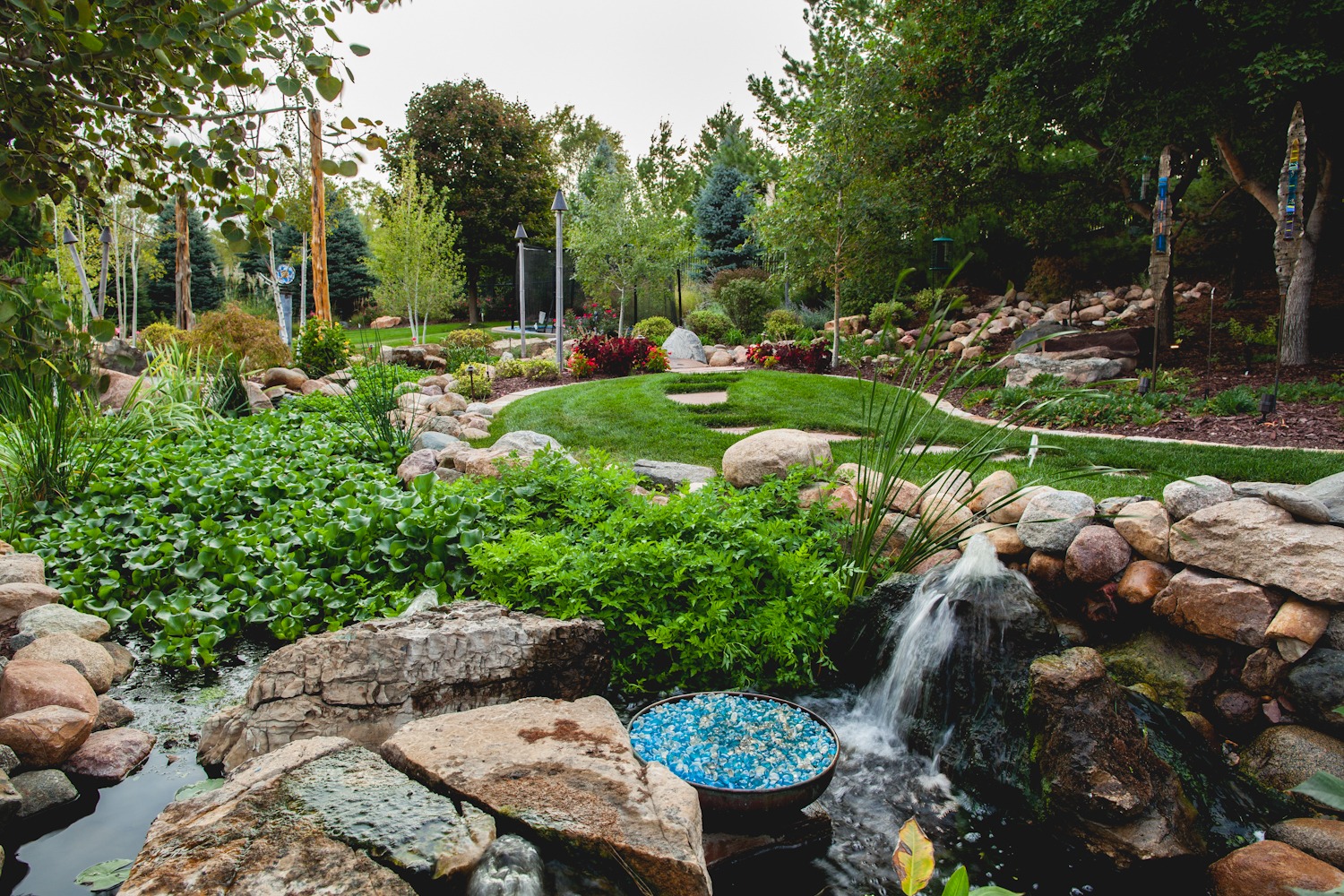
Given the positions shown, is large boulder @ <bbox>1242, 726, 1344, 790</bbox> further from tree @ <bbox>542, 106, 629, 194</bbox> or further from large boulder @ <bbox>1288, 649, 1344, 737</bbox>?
→ tree @ <bbox>542, 106, 629, 194</bbox>

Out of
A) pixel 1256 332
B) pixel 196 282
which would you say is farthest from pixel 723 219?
pixel 196 282

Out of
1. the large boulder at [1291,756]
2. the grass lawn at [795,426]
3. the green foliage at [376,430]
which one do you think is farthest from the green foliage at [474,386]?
the large boulder at [1291,756]

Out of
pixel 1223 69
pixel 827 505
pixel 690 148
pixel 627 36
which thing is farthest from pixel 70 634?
pixel 690 148

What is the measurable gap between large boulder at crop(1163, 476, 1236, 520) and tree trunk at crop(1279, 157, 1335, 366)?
7085 millimetres

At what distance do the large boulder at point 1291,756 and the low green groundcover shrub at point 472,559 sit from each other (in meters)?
1.63

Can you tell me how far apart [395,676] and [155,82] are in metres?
1.89

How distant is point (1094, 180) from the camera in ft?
38.2

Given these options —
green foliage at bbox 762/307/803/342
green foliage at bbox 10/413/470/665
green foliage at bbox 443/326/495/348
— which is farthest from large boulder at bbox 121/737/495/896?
green foliage at bbox 762/307/803/342

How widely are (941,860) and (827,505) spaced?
5.93ft

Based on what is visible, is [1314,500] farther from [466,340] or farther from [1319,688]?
[466,340]

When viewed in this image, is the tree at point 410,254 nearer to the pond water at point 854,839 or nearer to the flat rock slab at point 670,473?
the flat rock slab at point 670,473

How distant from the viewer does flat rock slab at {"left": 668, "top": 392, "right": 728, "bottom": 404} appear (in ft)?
28.3

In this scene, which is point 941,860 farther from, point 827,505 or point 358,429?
point 358,429

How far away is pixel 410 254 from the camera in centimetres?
1659
